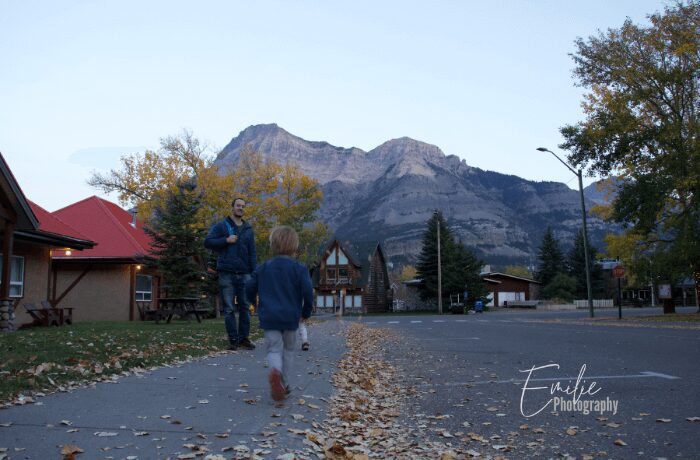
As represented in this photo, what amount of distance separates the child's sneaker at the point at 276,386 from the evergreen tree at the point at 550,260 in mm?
89037

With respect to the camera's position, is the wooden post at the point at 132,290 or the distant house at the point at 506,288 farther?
the distant house at the point at 506,288

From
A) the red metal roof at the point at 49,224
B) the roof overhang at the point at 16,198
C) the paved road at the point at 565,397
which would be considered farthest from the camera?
the red metal roof at the point at 49,224

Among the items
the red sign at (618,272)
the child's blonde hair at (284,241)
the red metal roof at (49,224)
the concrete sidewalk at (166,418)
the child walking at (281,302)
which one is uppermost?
the red metal roof at (49,224)

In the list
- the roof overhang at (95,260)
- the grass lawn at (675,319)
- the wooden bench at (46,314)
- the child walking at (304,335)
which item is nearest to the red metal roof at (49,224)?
the wooden bench at (46,314)

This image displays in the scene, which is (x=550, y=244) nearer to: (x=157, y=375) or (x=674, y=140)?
(x=674, y=140)

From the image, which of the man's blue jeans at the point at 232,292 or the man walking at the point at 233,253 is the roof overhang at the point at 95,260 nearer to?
the man's blue jeans at the point at 232,292

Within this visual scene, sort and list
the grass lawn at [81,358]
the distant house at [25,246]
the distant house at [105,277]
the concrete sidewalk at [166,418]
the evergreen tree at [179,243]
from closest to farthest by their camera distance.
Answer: the concrete sidewalk at [166,418] < the grass lawn at [81,358] < the distant house at [25,246] < the evergreen tree at [179,243] < the distant house at [105,277]

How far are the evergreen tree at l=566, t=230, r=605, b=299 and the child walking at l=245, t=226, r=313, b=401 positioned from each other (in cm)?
7932

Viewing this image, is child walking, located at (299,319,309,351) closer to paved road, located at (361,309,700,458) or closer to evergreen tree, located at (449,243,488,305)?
paved road, located at (361,309,700,458)

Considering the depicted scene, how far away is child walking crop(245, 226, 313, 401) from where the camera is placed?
18.1ft

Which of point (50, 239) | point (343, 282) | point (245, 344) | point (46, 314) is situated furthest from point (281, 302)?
point (343, 282)

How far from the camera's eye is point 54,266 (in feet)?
100

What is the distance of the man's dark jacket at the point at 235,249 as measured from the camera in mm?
8883

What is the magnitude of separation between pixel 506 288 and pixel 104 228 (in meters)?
66.5
